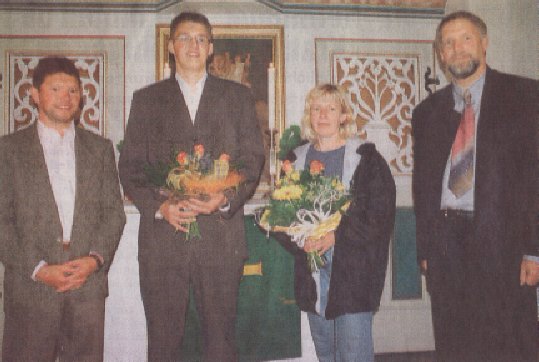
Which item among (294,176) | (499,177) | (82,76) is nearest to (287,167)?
(294,176)

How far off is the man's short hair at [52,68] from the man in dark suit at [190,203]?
0.23 meters

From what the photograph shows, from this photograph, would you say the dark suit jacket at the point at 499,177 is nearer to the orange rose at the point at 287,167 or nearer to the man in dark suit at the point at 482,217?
the man in dark suit at the point at 482,217

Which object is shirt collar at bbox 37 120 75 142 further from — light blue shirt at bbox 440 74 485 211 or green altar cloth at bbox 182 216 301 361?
light blue shirt at bbox 440 74 485 211

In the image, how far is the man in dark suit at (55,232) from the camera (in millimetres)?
1258

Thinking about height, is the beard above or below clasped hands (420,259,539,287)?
above

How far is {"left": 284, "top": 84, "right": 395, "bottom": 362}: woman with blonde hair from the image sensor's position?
1221 millimetres

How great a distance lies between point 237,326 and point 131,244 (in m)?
0.44

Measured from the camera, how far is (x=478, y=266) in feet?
4.34

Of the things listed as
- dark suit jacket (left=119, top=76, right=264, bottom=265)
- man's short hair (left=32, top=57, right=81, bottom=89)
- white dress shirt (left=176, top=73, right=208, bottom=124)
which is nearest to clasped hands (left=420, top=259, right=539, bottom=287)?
dark suit jacket (left=119, top=76, right=264, bottom=265)

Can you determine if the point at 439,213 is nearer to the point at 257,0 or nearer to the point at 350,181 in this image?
the point at 350,181

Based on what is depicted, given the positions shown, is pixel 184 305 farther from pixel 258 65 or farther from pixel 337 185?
pixel 258 65

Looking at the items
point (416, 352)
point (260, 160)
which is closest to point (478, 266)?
point (416, 352)

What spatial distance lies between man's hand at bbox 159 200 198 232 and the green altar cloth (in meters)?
0.31

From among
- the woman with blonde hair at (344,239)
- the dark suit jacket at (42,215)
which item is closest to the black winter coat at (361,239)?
the woman with blonde hair at (344,239)
